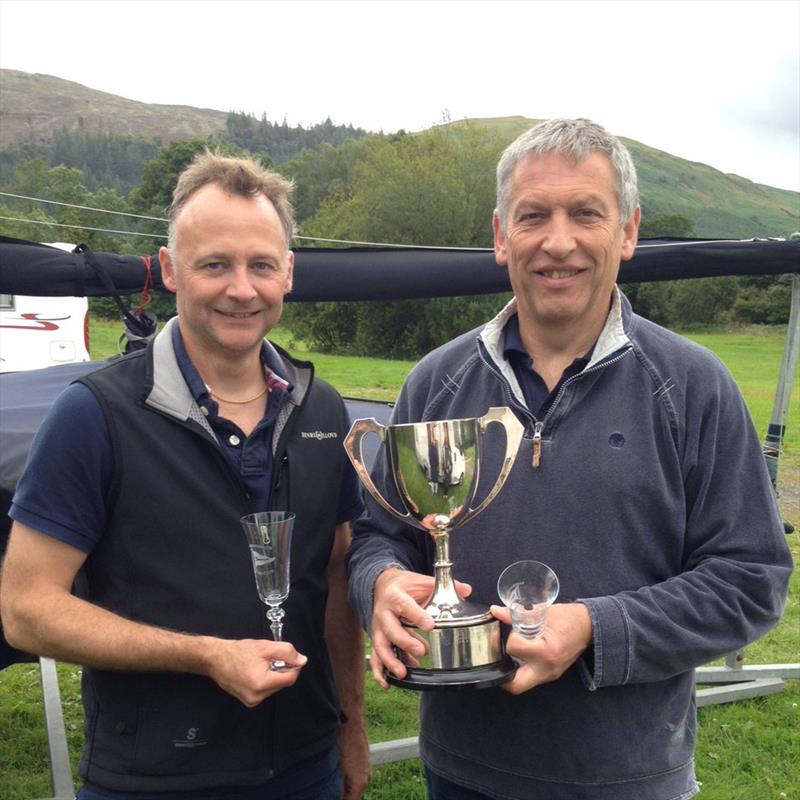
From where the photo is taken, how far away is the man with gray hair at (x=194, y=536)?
2.13 metres

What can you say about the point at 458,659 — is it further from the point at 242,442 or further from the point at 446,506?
the point at 242,442

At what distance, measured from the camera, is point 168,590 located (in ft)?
7.28

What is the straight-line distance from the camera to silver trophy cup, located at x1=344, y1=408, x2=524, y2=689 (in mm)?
2006

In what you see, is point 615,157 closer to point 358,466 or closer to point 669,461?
point 669,461

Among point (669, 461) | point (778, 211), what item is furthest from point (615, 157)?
point (778, 211)

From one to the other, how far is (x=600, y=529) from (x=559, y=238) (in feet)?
2.28

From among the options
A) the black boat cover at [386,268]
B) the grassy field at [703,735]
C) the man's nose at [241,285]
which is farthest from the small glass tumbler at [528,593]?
the grassy field at [703,735]

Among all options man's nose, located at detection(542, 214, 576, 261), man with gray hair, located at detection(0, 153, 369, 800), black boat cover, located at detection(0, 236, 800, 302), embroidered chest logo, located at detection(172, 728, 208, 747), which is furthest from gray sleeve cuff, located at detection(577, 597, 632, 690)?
black boat cover, located at detection(0, 236, 800, 302)

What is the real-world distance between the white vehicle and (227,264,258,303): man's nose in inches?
456

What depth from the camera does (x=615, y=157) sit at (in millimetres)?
2213

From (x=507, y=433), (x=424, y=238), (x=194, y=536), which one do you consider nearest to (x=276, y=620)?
(x=194, y=536)

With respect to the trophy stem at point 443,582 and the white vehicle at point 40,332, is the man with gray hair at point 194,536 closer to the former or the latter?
the trophy stem at point 443,582

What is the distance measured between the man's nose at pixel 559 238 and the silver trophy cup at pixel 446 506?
0.41 meters

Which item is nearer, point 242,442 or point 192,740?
point 192,740
